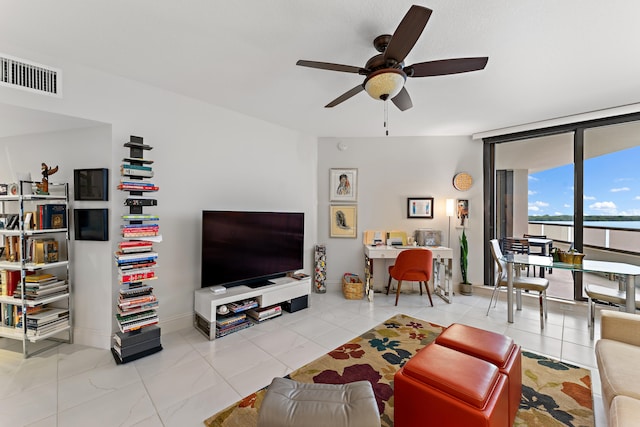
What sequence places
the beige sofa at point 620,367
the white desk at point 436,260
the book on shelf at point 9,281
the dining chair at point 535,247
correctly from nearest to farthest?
the beige sofa at point 620,367 → the book on shelf at point 9,281 → the white desk at point 436,260 → the dining chair at point 535,247

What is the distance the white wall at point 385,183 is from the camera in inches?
172

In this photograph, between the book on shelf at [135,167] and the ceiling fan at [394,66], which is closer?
the ceiling fan at [394,66]

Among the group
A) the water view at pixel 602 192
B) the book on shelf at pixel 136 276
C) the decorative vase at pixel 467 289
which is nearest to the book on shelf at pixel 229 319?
the book on shelf at pixel 136 276

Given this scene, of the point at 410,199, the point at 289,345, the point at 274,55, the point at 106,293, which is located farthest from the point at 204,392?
the point at 410,199

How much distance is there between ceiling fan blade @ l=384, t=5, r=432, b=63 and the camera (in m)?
1.26

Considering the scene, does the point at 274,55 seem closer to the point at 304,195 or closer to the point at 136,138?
the point at 136,138

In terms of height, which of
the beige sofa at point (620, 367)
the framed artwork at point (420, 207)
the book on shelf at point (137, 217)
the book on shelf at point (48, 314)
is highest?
the framed artwork at point (420, 207)

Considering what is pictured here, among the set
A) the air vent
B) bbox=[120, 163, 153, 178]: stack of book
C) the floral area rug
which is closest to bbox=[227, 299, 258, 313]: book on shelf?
the floral area rug

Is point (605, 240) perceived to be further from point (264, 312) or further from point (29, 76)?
point (29, 76)

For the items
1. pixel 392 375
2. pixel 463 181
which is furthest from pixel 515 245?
pixel 392 375

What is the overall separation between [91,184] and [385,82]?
2.78 meters

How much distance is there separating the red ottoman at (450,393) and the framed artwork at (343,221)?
9.37ft

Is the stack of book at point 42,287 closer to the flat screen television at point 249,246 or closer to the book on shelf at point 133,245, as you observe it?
the book on shelf at point 133,245

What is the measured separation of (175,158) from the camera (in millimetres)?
2824
